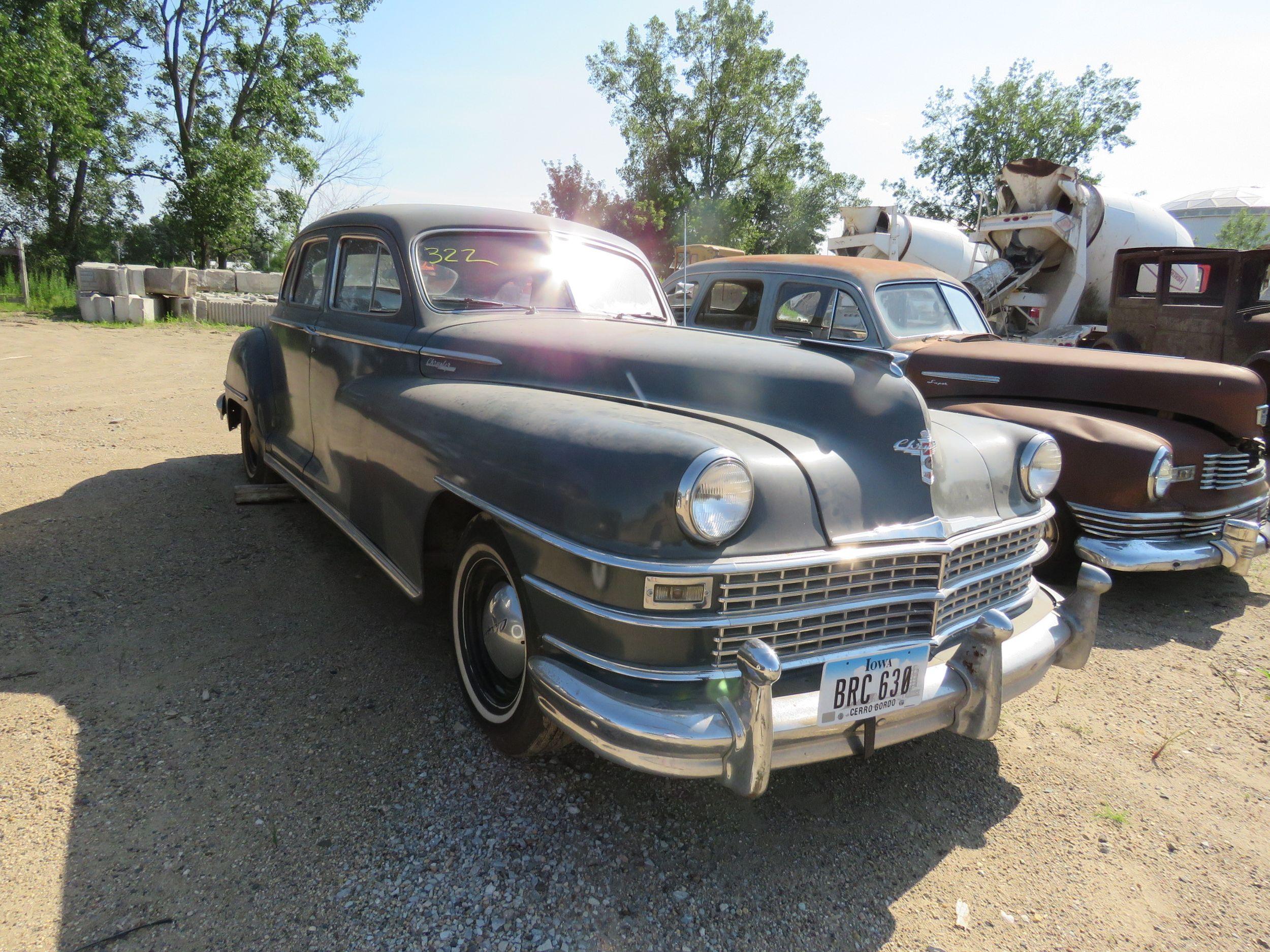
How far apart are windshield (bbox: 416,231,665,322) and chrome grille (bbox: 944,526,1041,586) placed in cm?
179

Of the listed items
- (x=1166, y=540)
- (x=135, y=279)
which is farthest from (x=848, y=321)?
(x=135, y=279)

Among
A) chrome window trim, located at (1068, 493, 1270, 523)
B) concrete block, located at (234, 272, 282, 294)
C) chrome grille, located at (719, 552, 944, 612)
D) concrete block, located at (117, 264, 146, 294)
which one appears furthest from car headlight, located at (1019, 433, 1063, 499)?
concrete block, located at (234, 272, 282, 294)

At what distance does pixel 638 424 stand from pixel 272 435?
10.3ft

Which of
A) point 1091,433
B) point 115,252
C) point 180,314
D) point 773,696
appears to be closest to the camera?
point 773,696

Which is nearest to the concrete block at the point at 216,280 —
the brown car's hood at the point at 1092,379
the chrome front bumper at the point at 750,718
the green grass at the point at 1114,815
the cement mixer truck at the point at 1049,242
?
the cement mixer truck at the point at 1049,242

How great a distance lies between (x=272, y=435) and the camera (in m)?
4.39

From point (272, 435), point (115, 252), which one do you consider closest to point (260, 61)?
point (115, 252)

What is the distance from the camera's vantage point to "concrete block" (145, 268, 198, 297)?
13.8 m

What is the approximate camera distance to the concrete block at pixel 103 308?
42.9 feet

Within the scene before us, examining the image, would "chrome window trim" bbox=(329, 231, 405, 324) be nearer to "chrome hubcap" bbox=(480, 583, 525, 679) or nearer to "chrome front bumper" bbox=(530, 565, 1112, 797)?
"chrome hubcap" bbox=(480, 583, 525, 679)

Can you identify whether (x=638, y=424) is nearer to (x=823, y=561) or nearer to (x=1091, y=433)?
(x=823, y=561)

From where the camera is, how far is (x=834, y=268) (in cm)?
504

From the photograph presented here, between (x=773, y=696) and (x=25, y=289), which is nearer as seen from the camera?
(x=773, y=696)

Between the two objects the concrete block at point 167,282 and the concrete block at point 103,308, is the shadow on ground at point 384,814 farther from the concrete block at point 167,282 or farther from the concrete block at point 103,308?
the concrete block at point 167,282
